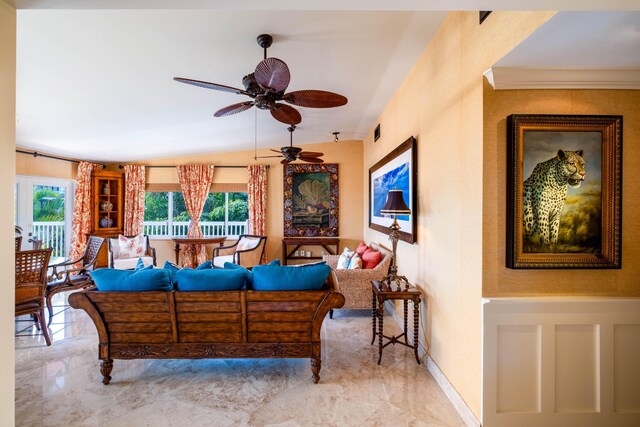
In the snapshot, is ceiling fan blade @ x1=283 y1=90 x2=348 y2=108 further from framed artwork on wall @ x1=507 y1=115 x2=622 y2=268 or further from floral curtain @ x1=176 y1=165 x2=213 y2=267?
floral curtain @ x1=176 y1=165 x2=213 y2=267

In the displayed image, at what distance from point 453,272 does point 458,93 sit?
134 cm

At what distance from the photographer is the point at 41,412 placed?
84.5 inches

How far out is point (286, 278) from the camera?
8.18ft

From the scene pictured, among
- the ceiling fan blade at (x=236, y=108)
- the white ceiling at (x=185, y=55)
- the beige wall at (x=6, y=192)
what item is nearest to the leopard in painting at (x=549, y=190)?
the white ceiling at (x=185, y=55)

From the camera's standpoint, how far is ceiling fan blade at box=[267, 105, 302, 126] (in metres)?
2.68

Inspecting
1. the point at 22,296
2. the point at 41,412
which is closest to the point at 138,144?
the point at 22,296

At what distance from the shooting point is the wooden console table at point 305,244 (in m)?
6.34

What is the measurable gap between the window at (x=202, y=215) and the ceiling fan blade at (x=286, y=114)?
4.09 meters

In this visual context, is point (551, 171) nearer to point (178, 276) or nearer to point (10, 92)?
point (10, 92)

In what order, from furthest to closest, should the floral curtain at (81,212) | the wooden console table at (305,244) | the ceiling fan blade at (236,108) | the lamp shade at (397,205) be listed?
1. the wooden console table at (305,244)
2. the floral curtain at (81,212)
3. the lamp shade at (397,205)
4. the ceiling fan blade at (236,108)

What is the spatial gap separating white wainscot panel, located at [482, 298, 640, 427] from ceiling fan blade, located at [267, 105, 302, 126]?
86.6 inches

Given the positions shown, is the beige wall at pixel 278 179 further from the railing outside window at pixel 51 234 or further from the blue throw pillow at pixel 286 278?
the blue throw pillow at pixel 286 278

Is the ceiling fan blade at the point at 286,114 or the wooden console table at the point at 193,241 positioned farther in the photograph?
the wooden console table at the point at 193,241

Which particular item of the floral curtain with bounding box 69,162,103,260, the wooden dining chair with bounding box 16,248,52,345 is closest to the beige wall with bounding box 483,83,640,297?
the wooden dining chair with bounding box 16,248,52,345
